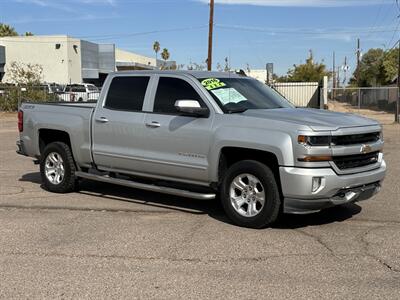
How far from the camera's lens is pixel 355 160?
639 centimetres

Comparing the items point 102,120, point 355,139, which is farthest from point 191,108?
point 355,139

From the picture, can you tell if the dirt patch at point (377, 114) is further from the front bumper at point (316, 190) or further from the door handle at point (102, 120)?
the front bumper at point (316, 190)

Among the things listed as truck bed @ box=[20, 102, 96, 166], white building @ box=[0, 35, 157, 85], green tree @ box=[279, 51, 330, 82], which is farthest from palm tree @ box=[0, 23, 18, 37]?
truck bed @ box=[20, 102, 96, 166]

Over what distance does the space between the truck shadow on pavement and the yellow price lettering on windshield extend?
1.72 m

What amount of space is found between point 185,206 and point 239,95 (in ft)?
6.00

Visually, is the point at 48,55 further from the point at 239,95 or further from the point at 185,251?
the point at 185,251

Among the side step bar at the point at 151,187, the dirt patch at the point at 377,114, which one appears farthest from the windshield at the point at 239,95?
the dirt patch at the point at 377,114

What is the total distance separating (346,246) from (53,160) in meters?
5.10

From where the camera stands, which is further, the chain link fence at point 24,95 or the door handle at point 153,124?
the chain link fence at point 24,95

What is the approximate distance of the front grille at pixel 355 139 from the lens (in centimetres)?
610

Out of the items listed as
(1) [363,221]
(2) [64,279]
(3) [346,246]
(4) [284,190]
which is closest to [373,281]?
(3) [346,246]

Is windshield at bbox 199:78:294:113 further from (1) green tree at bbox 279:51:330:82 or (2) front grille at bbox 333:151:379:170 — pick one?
(1) green tree at bbox 279:51:330:82

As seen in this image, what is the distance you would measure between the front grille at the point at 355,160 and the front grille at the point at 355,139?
159 millimetres

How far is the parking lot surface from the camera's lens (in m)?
4.61
